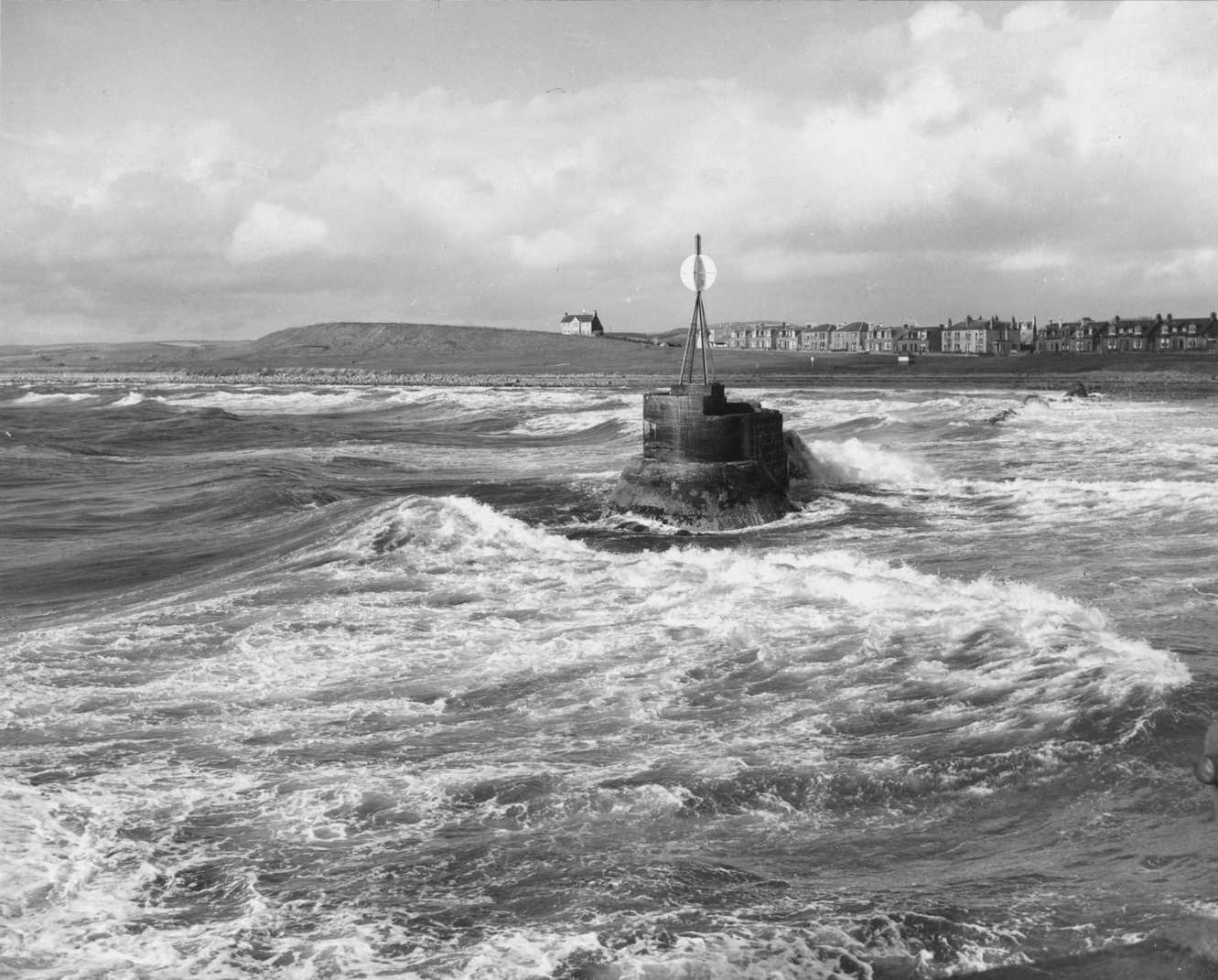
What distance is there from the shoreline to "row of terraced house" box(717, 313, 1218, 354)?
34.3 metres

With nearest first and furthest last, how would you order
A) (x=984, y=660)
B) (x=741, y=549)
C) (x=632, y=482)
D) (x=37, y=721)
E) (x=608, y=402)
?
(x=37, y=721), (x=984, y=660), (x=741, y=549), (x=632, y=482), (x=608, y=402)

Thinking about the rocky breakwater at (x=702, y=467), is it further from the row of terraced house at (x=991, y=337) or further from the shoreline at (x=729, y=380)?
the row of terraced house at (x=991, y=337)

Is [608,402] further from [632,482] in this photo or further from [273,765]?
[273,765]

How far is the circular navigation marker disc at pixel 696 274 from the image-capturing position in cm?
2011

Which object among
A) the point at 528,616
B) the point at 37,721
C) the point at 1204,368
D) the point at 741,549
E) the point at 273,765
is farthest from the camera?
the point at 1204,368

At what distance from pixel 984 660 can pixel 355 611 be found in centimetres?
640

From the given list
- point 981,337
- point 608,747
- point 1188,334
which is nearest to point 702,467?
point 608,747

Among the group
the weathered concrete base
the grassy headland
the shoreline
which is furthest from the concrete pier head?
the shoreline

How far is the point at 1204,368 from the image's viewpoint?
75.3 metres

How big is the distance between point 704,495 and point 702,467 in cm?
50

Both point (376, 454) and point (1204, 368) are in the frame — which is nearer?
point (376, 454)

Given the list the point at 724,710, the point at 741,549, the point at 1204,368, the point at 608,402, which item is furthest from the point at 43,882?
the point at 1204,368

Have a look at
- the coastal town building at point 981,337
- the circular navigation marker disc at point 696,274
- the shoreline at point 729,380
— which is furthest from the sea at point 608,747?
the coastal town building at point 981,337

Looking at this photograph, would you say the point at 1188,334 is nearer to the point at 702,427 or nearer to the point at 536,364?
the point at 536,364
